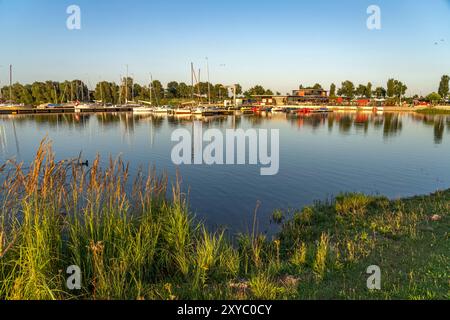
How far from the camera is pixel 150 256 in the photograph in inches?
291

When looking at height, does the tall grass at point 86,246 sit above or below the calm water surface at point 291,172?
above

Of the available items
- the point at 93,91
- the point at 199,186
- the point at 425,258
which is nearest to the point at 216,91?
the point at 93,91

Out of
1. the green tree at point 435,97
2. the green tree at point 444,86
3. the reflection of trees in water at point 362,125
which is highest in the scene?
A: the green tree at point 444,86

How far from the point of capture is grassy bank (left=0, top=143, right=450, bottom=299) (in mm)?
5664

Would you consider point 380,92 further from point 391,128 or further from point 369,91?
point 391,128

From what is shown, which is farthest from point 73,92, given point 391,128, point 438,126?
point 438,126

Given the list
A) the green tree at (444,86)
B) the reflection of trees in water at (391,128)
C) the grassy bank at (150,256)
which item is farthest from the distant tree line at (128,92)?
the grassy bank at (150,256)

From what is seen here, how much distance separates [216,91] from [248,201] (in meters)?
174

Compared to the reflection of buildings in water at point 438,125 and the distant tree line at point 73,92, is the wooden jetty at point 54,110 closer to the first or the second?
the distant tree line at point 73,92

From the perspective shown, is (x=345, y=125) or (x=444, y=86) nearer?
(x=345, y=125)

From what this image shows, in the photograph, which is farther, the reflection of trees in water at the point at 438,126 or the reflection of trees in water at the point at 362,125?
the reflection of trees in water at the point at 362,125

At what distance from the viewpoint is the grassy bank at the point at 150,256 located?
18.6 feet

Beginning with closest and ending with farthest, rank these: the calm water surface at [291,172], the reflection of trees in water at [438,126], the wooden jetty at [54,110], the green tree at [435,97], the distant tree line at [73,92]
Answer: the calm water surface at [291,172]
the reflection of trees in water at [438,126]
the wooden jetty at [54,110]
the distant tree line at [73,92]
the green tree at [435,97]

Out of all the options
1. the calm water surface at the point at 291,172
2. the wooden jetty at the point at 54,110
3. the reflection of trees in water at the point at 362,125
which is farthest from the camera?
the wooden jetty at the point at 54,110
